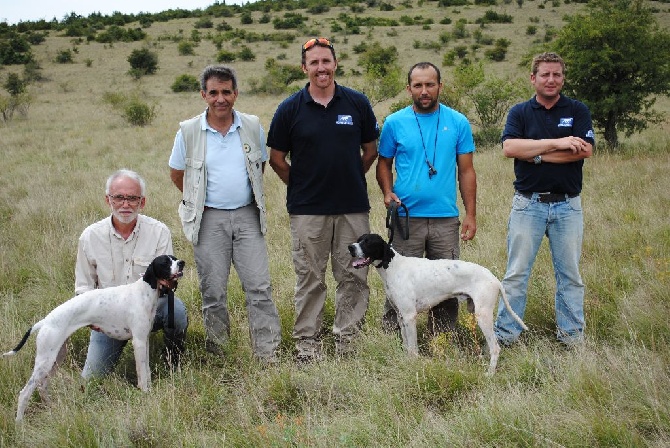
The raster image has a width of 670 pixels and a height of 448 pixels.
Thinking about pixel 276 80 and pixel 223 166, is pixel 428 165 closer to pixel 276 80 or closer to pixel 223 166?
pixel 223 166

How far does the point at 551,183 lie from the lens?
4.24m

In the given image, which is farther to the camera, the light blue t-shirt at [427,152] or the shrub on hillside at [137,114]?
the shrub on hillside at [137,114]

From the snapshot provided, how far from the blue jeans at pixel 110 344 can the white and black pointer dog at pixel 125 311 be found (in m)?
0.28

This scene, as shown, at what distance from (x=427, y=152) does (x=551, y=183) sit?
948 mm

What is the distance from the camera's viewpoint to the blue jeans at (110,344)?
419cm

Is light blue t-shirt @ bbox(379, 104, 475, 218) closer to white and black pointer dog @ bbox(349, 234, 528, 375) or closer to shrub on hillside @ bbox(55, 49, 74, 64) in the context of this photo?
white and black pointer dog @ bbox(349, 234, 528, 375)

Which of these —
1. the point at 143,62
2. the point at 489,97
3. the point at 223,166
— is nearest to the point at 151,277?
the point at 223,166

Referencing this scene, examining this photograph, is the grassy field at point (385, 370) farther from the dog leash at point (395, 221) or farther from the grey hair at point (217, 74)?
the grey hair at point (217, 74)

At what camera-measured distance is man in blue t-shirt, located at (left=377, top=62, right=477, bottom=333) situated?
440cm

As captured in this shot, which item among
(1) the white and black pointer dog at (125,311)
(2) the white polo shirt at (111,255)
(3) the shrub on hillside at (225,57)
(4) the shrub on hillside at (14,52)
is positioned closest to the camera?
(1) the white and black pointer dog at (125,311)

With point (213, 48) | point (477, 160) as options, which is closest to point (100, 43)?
point (213, 48)

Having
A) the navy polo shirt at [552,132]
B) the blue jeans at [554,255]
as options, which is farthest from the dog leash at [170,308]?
the navy polo shirt at [552,132]

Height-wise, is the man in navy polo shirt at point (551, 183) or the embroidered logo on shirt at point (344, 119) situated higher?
the embroidered logo on shirt at point (344, 119)

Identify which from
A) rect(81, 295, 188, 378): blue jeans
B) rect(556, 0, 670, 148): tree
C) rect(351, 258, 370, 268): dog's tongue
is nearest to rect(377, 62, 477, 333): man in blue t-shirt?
rect(351, 258, 370, 268): dog's tongue
